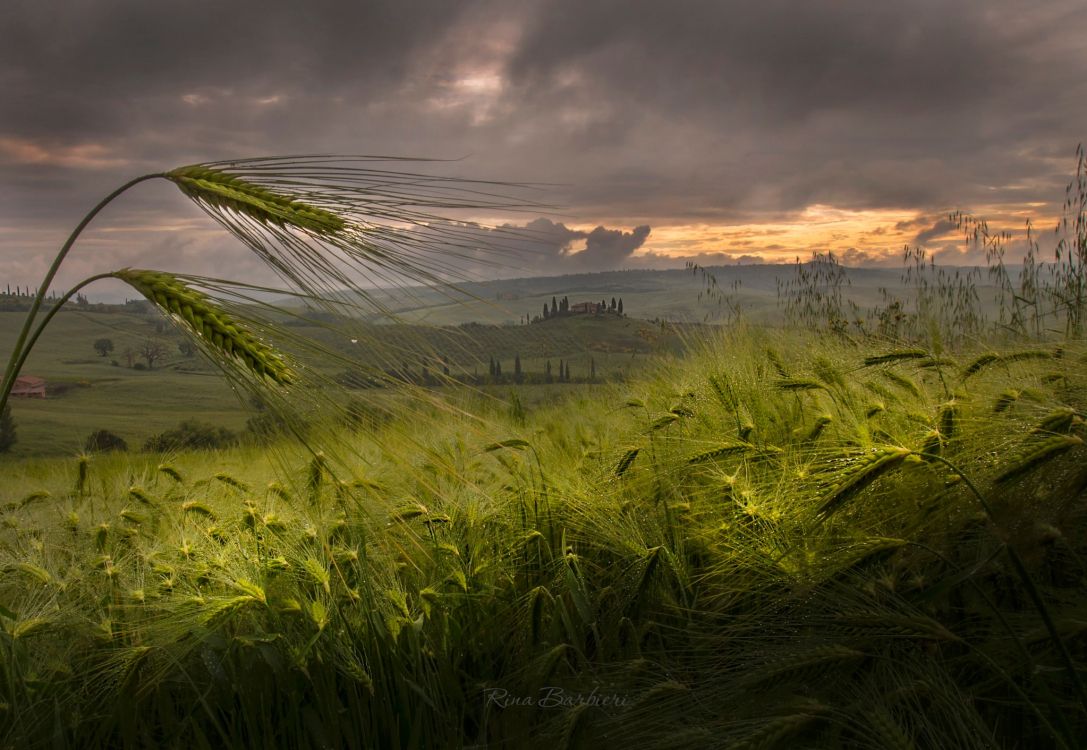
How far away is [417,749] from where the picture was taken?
1.86 m

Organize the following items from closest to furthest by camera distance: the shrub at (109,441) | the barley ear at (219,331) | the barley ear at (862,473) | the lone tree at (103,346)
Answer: the barley ear at (219,331) < the barley ear at (862,473) < the shrub at (109,441) < the lone tree at (103,346)

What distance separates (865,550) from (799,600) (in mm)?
255

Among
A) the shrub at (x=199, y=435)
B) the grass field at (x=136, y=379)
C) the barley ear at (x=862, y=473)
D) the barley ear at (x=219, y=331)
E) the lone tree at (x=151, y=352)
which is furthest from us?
the lone tree at (x=151, y=352)

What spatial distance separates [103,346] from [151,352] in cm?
92

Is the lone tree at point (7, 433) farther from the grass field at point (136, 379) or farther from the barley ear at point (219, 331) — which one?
the barley ear at point (219, 331)

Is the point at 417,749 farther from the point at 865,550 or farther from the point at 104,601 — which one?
the point at 865,550

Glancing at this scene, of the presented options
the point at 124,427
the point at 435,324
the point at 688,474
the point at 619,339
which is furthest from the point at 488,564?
the point at 619,339

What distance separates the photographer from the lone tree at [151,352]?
4.77 meters

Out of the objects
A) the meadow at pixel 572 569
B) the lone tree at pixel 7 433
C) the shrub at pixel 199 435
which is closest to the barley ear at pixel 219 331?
the meadow at pixel 572 569

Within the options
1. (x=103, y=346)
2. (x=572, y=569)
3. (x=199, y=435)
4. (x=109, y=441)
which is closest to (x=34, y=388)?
(x=103, y=346)
